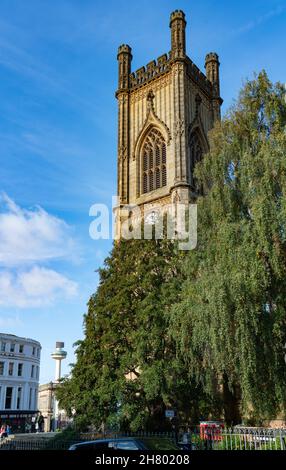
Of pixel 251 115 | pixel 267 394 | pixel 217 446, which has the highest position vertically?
pixel 251 115

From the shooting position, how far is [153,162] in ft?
124

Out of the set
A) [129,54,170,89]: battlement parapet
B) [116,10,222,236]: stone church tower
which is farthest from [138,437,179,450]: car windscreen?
[129,54,170,89]: battlement parapet

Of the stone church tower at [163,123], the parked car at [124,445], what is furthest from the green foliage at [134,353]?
the stone church tower at [163,123]

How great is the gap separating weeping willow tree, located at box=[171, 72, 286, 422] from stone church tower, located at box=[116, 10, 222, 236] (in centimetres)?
1331

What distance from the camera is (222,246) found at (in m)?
17.0

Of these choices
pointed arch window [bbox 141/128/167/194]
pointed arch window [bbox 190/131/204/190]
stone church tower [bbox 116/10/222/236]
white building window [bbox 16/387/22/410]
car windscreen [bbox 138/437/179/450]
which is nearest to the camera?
car windscreen [bbox 138/437/179/450]

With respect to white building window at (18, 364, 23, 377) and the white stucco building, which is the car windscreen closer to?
Answer: the white stucco building

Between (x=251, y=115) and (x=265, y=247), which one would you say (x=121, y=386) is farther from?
(x=251, y=115)

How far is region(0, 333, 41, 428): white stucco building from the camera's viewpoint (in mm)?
47688

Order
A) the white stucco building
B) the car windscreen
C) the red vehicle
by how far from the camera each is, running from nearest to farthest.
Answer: the car windscreen
the red vehicle
the white stucco building

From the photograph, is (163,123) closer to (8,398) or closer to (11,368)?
(11,368)

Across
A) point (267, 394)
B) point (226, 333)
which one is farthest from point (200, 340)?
point (267, 394)

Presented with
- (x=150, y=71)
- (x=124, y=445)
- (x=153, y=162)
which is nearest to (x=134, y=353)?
(x=124, y=445)
